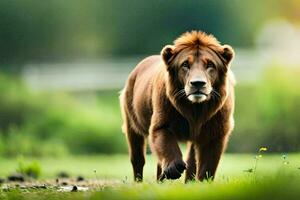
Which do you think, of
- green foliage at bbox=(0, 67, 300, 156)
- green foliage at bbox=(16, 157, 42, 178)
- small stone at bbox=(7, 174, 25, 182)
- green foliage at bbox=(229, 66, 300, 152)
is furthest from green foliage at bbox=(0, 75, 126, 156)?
small stone at bbox=(7, 174, 25, 182)

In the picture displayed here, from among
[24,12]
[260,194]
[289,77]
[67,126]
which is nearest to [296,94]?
[289,77]

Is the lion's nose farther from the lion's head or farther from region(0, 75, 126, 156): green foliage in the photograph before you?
region(0, 75, 126, 156): green foliage

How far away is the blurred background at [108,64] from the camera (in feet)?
74.8

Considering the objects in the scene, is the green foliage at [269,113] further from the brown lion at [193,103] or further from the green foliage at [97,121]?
the brown lion at [193,103]

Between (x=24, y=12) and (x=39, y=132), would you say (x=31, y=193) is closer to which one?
(x=39, y=132)

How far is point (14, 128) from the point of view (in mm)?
23344

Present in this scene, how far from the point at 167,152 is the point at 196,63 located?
3.10 ft

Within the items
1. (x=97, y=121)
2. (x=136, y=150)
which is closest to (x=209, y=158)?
(x=136, y=150)

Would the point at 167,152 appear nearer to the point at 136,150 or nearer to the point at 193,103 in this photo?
the point at 193,103

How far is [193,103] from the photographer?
40.2 feet

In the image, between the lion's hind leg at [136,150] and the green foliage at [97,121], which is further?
the green foliage at [97,121]

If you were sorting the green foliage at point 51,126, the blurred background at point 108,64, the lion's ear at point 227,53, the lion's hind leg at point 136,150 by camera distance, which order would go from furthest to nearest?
the green foliage at point 51,126
the blurred background at point 108,64
the lion's hind leg at point 136,150
the lion's ear at point 227,53

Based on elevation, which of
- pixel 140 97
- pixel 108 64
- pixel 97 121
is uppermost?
pixel 108 64

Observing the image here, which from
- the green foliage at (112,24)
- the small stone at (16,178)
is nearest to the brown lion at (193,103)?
the small stone at (16,178)
